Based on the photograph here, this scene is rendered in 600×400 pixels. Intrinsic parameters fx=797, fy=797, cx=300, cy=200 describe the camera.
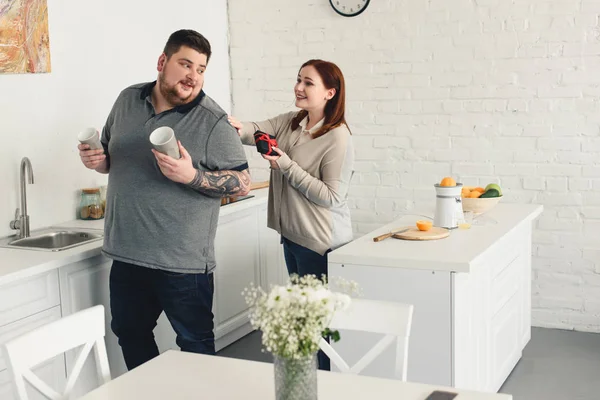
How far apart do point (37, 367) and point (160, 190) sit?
2.68 feet

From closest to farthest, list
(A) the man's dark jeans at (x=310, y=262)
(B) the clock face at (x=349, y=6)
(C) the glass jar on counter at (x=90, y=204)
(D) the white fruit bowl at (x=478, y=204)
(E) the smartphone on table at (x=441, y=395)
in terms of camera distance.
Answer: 1. (E) the smartphone on table at (x=441, y=395)
2. (A) the man's dark jeans at (x=310, y=262)
3. (D) the white fruit bowl at (x=478, y=204)
4. (C) the glass jar on counter at (x=90, y=204)
5. (B) the clock face at (x=349, y=6)

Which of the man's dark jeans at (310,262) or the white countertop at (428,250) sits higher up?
the white countertop at (428,250)

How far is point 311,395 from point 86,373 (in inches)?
74.4

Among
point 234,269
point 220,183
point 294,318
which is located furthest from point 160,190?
point 294,318

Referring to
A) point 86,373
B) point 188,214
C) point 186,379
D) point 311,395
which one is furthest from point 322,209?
point 311,395

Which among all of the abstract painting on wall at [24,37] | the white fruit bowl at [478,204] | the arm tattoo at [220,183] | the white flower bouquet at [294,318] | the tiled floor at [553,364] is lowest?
the tiled floor at [553,364]

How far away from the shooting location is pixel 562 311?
4.61 meters

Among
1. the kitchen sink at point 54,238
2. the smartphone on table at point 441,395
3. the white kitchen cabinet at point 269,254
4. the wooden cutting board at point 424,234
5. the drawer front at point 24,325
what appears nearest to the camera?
the smartphone on table at point 441,395

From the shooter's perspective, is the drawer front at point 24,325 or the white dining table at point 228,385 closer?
the white dining table at point 228,385

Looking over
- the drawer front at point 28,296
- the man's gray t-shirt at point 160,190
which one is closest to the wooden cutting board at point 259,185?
the man's gray t-shirt at point 160,190

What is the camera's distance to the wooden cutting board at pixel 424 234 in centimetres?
320

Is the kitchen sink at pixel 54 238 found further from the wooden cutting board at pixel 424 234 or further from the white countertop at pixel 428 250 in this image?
the wooden cutting board at pixel 424 234

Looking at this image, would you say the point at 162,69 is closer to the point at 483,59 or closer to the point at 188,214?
the point at 188,214

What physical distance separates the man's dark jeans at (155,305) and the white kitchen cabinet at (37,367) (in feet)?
0.80
